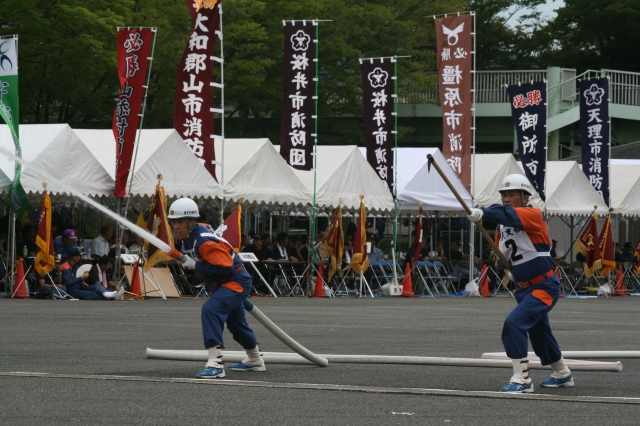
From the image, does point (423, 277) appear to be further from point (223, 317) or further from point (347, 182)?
point (223, 317)

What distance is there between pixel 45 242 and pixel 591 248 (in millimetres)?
15079

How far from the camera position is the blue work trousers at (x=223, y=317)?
30.8 feet

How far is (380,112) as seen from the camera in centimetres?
2728

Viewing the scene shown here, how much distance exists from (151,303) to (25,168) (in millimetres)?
3706

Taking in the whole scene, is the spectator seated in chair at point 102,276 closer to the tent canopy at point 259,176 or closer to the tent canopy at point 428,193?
the tent canopy at point 259,176

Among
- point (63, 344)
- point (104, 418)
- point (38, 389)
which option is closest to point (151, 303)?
point (63, 344)

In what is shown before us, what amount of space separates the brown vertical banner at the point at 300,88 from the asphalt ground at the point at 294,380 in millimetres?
8177

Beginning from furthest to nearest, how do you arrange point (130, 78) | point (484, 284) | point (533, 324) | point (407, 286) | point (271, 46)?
point (271, 46) < point (484, 284) < point (407, 286) < point (130, 78) < point (533, 324)

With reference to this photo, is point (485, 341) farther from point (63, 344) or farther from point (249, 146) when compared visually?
point (249, 146)

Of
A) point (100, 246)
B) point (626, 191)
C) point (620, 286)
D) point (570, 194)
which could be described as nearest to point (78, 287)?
point (100, 246)

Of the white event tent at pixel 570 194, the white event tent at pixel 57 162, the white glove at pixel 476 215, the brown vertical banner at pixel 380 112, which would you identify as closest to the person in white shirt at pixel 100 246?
the white event tent at pixel 57 162

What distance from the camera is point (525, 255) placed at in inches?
356

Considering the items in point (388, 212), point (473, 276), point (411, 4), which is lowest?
point (473, 276)

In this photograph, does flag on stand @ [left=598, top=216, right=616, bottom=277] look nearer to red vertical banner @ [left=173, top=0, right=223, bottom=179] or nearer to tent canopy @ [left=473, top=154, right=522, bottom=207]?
tent canopy @ [left=473, top=154, right=522, bottom=207]
